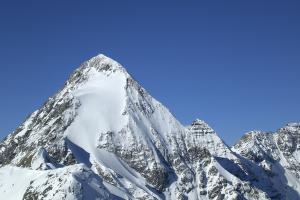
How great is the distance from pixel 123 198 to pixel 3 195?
116 ft

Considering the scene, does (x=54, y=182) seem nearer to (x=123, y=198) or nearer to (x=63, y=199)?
(x=63, y=199)

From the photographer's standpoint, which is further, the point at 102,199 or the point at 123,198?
the point at 123,198

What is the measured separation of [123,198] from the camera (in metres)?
196

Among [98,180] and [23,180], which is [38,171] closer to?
[23,180]

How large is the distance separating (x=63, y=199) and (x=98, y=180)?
754 inches

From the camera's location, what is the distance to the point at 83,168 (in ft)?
590

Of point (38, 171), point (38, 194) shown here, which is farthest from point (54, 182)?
point (38, 171)

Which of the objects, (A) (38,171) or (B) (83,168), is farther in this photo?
(A) (38,171)

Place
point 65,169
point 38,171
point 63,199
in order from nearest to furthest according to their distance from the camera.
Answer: point 63,199 < point 65,169 < point 38,171

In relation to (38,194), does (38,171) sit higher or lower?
higher

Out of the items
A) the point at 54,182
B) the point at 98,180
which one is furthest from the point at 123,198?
the point at 54,182

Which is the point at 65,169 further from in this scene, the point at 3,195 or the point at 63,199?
the point at 3,195

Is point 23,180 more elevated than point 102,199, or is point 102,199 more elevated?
point 23,180

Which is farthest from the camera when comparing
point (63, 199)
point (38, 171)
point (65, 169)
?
point (38, 171)
